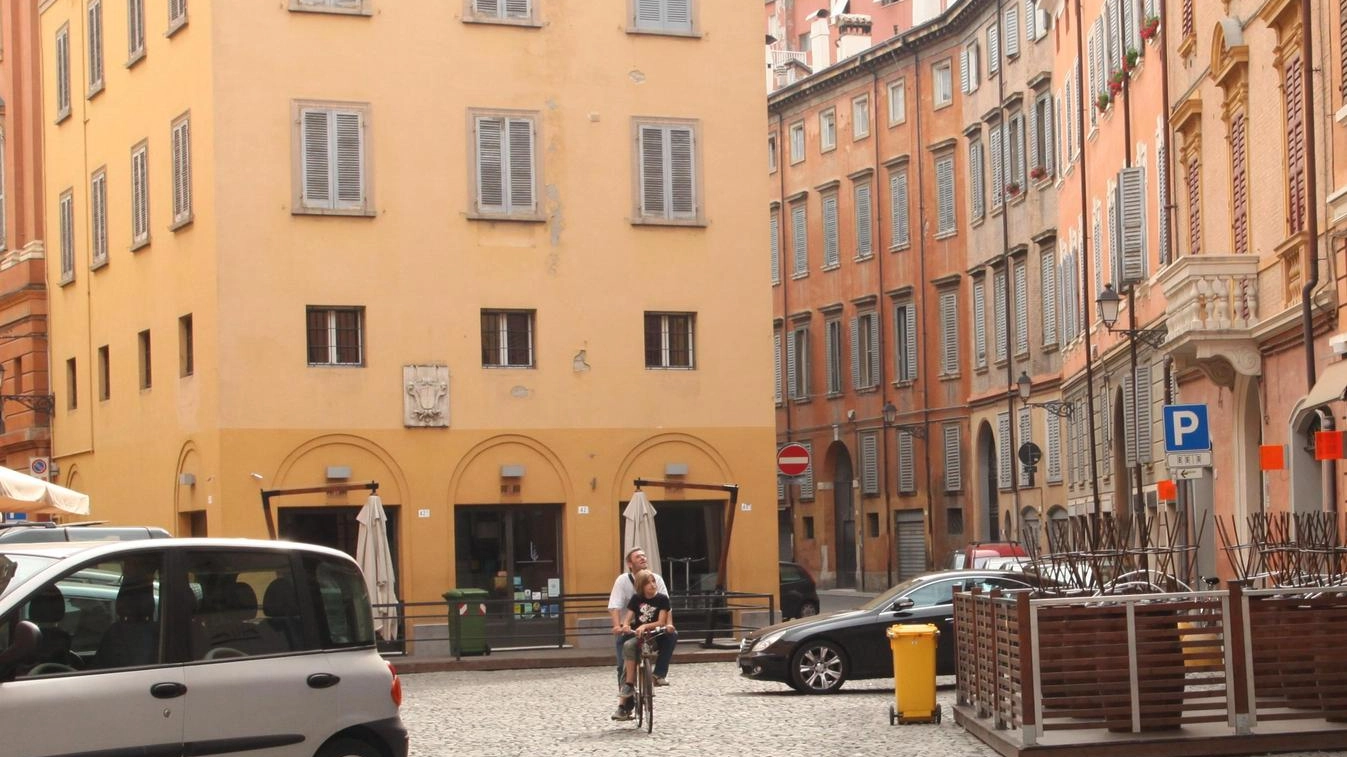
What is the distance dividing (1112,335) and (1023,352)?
47.4ft

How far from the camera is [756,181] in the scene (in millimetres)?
38375

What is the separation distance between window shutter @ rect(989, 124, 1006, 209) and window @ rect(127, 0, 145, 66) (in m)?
26.1

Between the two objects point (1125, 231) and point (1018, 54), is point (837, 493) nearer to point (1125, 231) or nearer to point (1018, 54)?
point (1018, 54)

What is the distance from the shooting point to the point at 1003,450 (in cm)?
5828

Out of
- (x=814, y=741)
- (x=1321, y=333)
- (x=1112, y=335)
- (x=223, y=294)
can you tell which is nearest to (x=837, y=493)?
(x=1112, y=335)

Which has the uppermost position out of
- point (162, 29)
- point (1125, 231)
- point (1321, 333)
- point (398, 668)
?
point (162, 29)

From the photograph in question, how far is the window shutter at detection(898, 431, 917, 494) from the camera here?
64500 millimetres

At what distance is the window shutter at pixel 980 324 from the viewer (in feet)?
199

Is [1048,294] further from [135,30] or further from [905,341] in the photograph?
[135,30]

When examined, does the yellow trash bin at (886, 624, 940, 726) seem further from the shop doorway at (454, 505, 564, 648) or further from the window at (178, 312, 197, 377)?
the window at (178, 312, 197, 377)

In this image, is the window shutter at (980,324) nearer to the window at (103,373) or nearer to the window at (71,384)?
the window at (71,384)

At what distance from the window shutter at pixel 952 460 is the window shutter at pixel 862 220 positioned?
7.04 meters

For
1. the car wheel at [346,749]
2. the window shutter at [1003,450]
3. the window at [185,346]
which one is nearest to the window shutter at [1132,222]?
the window at [185,346]

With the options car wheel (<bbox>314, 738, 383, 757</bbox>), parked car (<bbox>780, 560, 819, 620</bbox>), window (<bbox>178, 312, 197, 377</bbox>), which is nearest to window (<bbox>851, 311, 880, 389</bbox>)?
parked car (<bbox>780, 560, 819, 620</bbox>)
